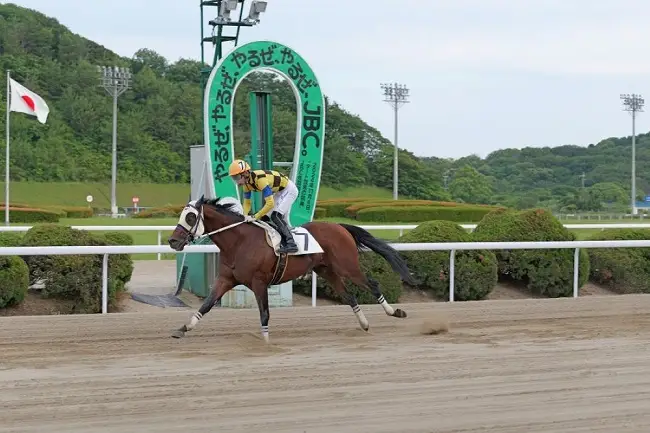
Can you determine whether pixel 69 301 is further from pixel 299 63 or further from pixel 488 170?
pixel 488 170

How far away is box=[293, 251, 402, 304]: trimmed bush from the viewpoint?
834 centimetres

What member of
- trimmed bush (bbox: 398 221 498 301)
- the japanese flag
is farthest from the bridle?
the japanese flag

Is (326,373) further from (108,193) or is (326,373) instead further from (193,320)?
(108,193)

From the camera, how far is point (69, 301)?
24.6 ft

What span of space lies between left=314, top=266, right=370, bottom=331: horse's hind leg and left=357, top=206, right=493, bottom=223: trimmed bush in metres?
21.2

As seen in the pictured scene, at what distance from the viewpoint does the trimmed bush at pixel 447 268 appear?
28.8 feet

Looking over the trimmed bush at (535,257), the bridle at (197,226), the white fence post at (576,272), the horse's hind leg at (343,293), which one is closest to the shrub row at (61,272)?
the bridle at (197,226)

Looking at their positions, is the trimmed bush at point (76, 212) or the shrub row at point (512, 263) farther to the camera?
the trimmed bush at point (76, 212)

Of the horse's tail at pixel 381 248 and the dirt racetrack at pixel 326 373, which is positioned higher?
the horse's tail at pixel 381 248

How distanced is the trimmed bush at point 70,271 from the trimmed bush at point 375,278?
1.85 m

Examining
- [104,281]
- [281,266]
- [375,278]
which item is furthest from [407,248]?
[104,281]

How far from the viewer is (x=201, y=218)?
6473mm

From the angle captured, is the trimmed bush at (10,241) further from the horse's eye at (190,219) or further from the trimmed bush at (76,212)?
the trimmed bush at (76,212)

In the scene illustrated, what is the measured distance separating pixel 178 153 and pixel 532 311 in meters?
49.0
